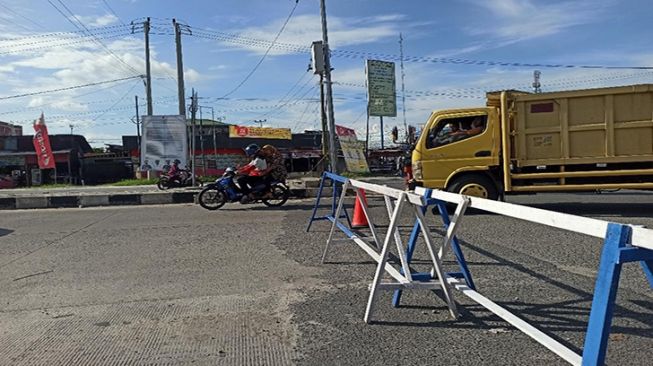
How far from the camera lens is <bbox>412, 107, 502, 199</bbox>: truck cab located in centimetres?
1189

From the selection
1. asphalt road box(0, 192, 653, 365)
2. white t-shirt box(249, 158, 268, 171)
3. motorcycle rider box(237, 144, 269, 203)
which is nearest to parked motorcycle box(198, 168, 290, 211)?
motorcycle rider box(237, 144, 269, 203)

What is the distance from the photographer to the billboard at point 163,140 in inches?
969

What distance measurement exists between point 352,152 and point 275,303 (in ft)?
90.6

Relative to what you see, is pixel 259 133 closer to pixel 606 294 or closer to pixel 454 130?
pixel 454 130

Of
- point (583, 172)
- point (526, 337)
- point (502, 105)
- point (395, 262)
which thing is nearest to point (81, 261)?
point (395, 262)

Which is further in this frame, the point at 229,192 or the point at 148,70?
the point at 148,70

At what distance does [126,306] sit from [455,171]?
324 inches

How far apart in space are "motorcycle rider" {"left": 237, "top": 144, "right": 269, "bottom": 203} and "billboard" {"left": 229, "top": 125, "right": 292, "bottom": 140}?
35.3 metres

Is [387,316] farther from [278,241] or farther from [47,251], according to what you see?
[47,251]

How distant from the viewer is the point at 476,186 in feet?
39.1

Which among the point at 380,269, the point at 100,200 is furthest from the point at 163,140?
the point at 380,269

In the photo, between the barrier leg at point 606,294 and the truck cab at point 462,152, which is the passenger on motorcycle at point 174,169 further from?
the barrier leg at point 606,294

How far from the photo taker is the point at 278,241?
8.94 m

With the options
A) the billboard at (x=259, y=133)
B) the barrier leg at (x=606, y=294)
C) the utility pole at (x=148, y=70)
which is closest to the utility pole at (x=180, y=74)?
the utility pole at (x=148, y=70)
